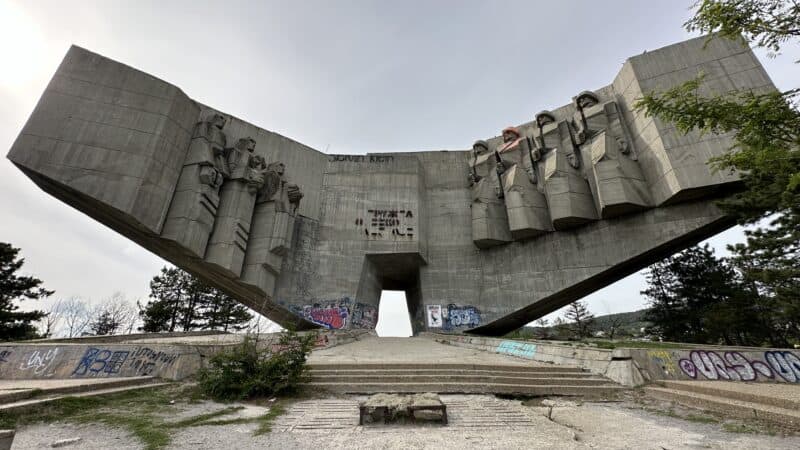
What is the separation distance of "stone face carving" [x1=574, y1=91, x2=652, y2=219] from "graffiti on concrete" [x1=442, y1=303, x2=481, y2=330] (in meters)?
9.64

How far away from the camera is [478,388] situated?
6.40 m

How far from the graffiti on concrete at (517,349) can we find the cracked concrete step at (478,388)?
10.8 ft

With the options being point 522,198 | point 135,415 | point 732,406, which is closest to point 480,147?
point 522,198

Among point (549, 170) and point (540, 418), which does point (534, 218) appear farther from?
point (540, 418)

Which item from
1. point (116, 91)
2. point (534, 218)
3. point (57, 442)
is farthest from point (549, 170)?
point (116, 91)

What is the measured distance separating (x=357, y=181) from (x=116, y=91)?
47.0 ft

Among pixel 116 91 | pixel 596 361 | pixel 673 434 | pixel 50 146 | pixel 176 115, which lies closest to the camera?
pixel 673 434

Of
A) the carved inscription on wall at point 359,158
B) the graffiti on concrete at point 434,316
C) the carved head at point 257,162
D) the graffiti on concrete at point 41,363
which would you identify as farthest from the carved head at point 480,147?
the graffiti on concrete at point 41,363

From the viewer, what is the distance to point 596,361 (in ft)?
24.5

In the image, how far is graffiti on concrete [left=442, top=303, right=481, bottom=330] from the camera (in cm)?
2142

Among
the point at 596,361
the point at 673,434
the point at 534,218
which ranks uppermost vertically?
the point at 534,218

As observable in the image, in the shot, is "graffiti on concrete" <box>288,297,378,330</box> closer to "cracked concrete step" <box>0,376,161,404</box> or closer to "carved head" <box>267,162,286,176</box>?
"carved head" <box>267,162,286,176</box>

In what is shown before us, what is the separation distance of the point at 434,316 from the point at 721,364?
52.5 ft

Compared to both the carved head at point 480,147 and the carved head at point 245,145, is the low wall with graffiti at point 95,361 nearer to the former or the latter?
the carved head at point 245,145
